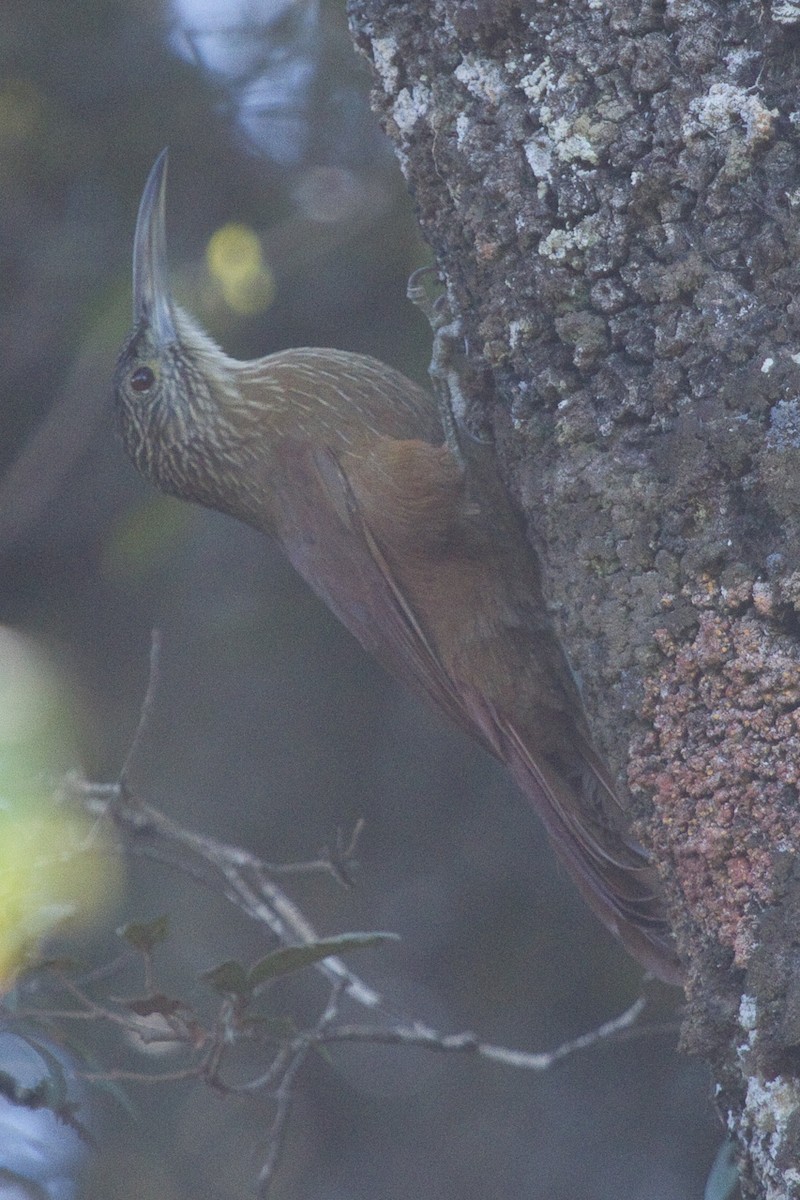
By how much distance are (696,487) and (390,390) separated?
141cm

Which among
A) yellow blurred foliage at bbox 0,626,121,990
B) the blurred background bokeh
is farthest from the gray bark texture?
the blurred background bokeh

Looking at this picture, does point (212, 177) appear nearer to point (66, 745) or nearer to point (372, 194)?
point (372, 194)

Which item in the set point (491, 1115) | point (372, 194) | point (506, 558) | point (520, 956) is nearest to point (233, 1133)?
point (491, 1115)

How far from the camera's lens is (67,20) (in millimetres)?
3842

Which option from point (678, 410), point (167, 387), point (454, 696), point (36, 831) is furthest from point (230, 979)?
point (167, 387)

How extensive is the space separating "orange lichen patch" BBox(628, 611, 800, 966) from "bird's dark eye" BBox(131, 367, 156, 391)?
195cm

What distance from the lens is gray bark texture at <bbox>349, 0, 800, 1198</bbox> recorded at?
1542mm

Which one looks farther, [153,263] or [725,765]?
A: [153,263]

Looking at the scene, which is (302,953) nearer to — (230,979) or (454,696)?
(230,979)

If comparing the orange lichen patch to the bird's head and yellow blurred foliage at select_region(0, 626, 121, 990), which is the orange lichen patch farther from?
the bird's head

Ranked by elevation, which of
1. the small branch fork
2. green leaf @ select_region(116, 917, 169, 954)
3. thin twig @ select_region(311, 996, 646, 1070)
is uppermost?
green leaf @ select_region(116, 917, 169, 954)

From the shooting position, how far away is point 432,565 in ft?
9.11

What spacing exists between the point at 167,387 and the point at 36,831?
1.21 metres

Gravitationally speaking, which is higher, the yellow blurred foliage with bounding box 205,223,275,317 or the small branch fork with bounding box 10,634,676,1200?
the yellow blurred foliage with bounding box 205,223,275,317
